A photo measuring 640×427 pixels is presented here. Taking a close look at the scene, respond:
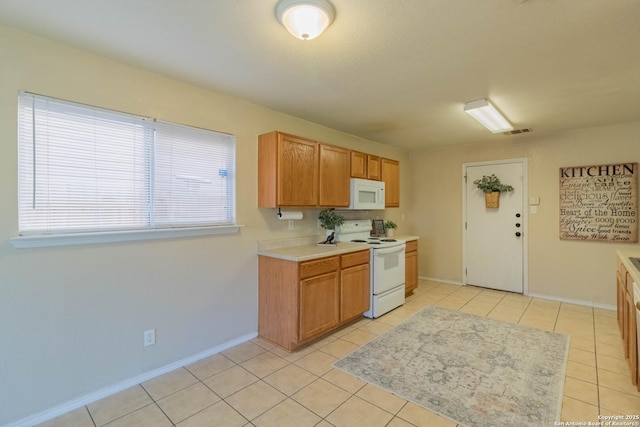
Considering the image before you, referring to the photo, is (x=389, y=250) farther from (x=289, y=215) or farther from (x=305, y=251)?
(x=289, y=215)

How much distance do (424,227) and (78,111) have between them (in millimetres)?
4982

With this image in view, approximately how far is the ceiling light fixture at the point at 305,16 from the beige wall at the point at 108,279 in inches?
52.3

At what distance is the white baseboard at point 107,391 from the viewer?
1851 mm

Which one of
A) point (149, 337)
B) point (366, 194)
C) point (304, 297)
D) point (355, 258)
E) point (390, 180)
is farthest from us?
point (390, 180)

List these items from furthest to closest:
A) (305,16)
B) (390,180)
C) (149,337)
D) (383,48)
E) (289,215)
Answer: (390,180)
(289,215)
(149,337)
(383,48)
(305,16)

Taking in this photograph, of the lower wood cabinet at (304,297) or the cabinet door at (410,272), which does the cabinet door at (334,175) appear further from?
the cabinet door at (410,272)

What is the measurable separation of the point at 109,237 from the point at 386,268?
111 inches

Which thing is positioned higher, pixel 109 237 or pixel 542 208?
pixel 542 208

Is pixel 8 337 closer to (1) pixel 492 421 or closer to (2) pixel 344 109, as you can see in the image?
(1) pixel 492 421

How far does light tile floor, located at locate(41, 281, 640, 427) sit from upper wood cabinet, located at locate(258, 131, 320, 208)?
1418 millimetres

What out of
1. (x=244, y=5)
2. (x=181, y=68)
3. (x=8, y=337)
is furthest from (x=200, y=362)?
(x=244, y=5)

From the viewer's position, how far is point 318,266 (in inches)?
114

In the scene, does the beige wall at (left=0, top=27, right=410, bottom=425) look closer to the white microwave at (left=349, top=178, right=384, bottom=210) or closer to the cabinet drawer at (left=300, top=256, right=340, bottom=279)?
the cabinet drawer at (left=300, top=256, right=340, bottom=279)

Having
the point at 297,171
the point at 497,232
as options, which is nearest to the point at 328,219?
A: the point at 297,171
